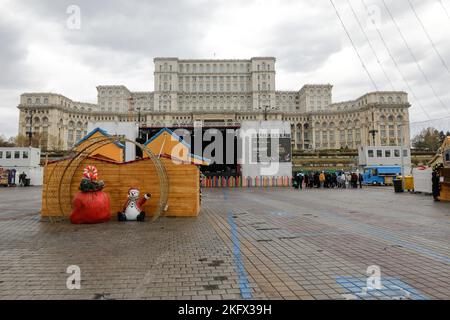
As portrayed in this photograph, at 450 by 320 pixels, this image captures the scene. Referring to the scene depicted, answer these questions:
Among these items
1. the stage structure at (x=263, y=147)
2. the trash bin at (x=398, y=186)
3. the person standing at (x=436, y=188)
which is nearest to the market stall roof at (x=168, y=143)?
the person standing at (x=436, y=188)

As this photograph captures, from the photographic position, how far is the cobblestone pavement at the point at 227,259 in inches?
156

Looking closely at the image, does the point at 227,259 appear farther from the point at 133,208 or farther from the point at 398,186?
the point at 398,186

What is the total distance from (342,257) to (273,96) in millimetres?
140717

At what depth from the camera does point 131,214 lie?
407 inches

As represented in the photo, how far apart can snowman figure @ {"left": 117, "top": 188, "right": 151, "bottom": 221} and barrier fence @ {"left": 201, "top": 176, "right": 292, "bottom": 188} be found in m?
27.0

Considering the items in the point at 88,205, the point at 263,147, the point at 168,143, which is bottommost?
the point at 88,205

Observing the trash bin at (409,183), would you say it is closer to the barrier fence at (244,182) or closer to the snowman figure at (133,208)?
the barrier fence at (244,182)

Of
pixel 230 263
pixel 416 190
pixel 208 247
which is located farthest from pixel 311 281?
pixel 416 190

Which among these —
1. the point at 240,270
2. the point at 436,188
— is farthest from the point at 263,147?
the point at 240,270

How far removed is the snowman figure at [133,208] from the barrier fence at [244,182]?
27016 millimetres

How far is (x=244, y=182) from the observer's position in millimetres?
37531

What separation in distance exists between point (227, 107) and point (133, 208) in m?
130

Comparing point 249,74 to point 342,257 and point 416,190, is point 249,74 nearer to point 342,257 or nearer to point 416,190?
point 416,190

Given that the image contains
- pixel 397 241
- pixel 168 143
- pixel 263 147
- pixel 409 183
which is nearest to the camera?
pixel 397 241
